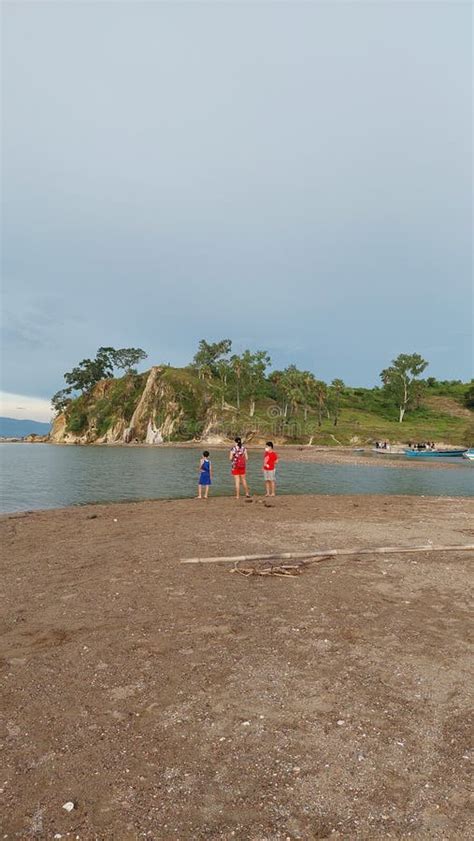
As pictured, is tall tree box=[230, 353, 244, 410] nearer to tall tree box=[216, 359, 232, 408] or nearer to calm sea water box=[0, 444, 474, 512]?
tall tree box=[216, 359, 232, 408]

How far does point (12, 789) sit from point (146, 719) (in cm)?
141

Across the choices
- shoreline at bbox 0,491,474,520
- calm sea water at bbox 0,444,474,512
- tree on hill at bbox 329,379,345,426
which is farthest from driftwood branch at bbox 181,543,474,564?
tree on hill at bbox 329,379,345,426

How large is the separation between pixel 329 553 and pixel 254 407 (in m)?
109

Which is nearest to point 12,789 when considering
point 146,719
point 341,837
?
point 146,719

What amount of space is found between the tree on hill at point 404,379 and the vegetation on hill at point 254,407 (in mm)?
262

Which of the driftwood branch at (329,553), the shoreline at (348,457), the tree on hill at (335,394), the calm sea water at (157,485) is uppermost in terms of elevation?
the tree on hill at (335,394)

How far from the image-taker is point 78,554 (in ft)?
41.4

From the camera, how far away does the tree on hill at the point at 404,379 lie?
12362 centimetres

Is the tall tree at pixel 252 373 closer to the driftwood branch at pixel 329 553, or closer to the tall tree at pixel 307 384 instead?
the tall tree at pixel 307 384

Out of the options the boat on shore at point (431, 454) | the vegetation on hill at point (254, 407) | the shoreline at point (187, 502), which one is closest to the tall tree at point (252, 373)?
the vegetation on hill at point (254, 407)

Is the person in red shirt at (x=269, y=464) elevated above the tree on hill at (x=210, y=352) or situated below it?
below

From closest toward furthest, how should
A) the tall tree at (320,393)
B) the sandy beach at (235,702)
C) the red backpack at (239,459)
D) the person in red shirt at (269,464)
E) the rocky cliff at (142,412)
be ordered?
the sandy beach at (235,702) → the red backpack at (239,459) → the person in red shirt at (269,464) → the tall tree at (320,393) → the rocky cliff at (142,412)

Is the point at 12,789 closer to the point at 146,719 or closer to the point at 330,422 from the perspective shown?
the point at 146,719

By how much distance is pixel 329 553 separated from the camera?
39.4ft
